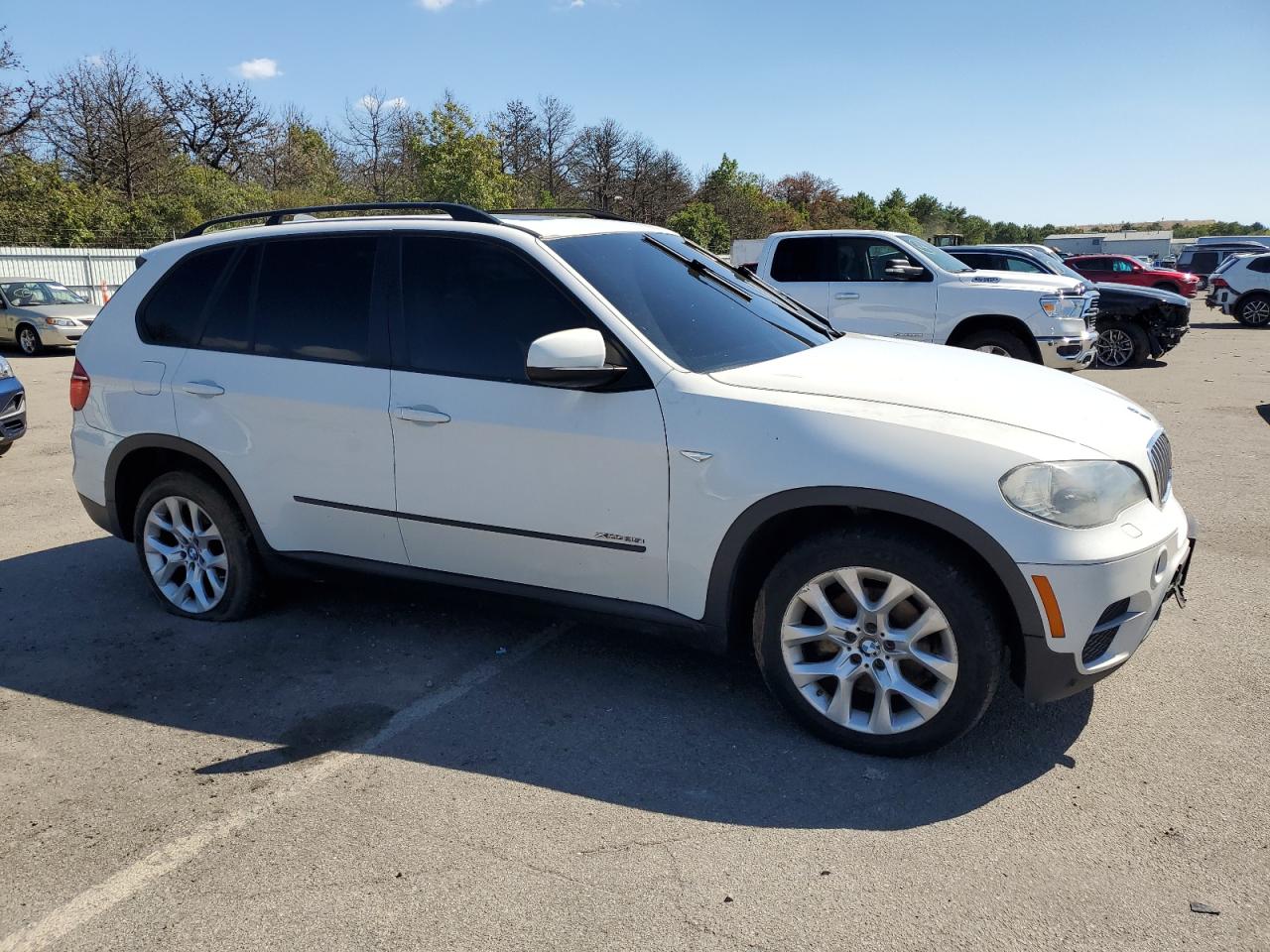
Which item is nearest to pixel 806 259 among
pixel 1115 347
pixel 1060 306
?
pixel 1060 306

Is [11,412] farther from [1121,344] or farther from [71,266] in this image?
[71,266]

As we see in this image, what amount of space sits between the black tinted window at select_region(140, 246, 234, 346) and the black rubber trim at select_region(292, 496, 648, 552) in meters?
1.05

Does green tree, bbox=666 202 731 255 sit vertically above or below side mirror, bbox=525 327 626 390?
above

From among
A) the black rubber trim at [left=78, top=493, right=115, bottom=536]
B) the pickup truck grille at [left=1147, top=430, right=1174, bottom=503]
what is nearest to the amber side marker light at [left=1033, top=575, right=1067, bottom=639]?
the pickup truck grille at [left=1147, top=430, right=1174, bottom=503]

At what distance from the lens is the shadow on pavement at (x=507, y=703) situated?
336cm

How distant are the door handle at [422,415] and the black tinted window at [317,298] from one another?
338 millimetres

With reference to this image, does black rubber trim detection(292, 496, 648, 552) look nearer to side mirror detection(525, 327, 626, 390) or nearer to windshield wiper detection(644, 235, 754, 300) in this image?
side mirror detection(525, 327, 626, 390)

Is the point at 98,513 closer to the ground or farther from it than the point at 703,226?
closer to the ground

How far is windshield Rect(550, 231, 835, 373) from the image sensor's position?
391cm

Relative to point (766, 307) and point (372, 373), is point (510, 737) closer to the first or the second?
point (372, 373)

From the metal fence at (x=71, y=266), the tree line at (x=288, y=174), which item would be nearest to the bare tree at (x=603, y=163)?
the tree line at (x=288, y=174)

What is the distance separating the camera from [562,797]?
10.9ft

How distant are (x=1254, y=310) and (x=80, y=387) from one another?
84.6 ft

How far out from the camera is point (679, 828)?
123 inches
